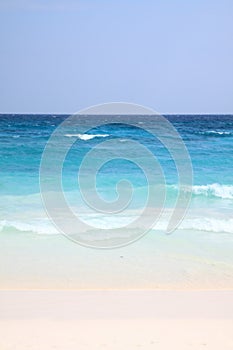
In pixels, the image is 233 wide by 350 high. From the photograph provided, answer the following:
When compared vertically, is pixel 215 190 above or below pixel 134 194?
above

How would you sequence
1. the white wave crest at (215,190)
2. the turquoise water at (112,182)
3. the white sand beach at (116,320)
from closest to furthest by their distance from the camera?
the white sand beach at (116,320), the turquoise water at (112,182), the white wave crest at (215,190)

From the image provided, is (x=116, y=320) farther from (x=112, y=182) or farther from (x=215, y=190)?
(x=112, y=182)

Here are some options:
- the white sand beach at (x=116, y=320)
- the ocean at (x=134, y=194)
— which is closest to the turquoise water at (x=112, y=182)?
the ocean at (x=134, y=194)

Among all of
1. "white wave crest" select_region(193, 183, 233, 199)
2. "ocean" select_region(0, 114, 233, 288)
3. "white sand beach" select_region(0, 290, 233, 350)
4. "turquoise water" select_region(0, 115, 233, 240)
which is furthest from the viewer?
"white wave crest" select_region(193, 183, 233, 199)

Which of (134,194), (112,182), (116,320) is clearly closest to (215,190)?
(134,194)

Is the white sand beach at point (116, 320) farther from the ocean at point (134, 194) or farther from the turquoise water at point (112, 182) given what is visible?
the turquoise water at point (112, 182)

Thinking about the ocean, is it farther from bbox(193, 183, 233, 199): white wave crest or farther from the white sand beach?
the white sand beach

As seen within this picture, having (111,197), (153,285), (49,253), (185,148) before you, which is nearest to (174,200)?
(111,197)

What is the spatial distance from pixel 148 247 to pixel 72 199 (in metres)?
4.99

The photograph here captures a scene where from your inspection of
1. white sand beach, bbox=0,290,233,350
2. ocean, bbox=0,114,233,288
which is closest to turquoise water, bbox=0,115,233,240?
ocean, bbox=0,114,233,288

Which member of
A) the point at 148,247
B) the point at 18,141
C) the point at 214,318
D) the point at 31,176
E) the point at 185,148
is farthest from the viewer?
the point at 18,141

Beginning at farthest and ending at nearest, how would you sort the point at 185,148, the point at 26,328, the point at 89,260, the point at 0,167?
the point at 185,148, the point at 0,167, the point at 89,260, the point at 26,328

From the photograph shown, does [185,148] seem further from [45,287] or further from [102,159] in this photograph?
[45,287]

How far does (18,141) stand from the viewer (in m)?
29.5
